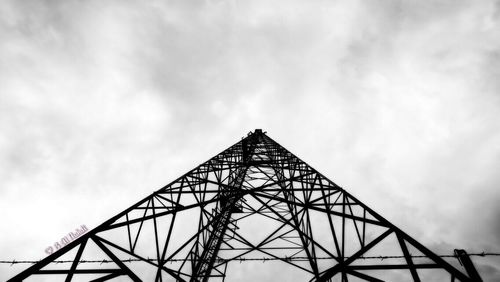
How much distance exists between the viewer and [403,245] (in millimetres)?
4902

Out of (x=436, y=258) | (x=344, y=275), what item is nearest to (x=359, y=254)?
(x=344, y=275)

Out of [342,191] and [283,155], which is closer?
[342,191]

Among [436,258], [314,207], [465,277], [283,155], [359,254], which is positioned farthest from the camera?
[283,155]

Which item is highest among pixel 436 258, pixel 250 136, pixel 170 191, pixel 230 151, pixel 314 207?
pixel 250 136

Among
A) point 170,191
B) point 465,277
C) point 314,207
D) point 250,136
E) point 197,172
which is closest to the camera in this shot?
point 465,277

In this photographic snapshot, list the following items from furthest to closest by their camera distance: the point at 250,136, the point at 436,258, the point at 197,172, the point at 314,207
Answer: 1. the point at 250,136
2. the point at 197,172
3. the point at 314,207
4. the point at 436,258

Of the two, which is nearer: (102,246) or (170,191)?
(102,246)

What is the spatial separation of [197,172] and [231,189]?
1.91 m

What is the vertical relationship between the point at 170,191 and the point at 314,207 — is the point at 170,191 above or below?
above

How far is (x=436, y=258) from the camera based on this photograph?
4.67m

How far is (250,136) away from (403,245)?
12490 millimetres

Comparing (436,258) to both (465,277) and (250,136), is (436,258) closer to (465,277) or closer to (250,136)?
(465,277)

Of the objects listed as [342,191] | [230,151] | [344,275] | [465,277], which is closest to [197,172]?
[230,151]

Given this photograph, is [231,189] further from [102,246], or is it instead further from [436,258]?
[436,258]
